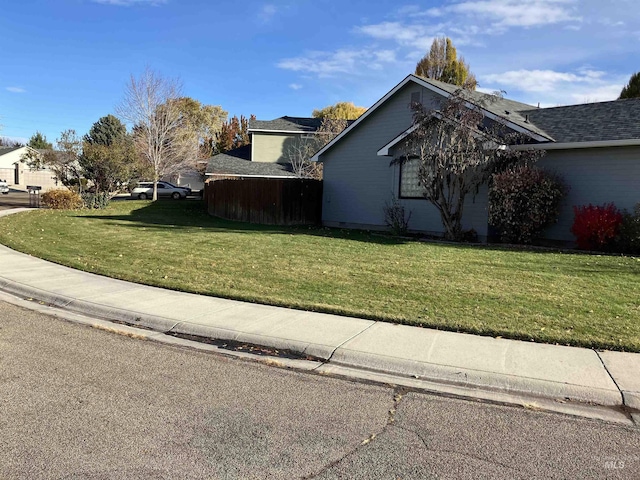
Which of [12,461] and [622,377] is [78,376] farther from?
[622,377]

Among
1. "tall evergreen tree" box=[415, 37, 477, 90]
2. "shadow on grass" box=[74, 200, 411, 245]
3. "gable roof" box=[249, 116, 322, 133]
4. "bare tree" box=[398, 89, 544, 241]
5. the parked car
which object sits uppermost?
"tall evergreen tree" box=[415, 37, 477, 90]

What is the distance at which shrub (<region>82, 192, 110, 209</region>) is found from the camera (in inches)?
1022

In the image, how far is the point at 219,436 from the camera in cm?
363

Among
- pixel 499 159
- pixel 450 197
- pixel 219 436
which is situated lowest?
pixel 219 436

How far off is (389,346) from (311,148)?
30.8 metres

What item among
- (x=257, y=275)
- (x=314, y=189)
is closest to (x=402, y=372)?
(x=257, y=275)

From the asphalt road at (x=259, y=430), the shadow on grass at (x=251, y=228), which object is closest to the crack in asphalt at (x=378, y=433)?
the asphalt road at (x=259, y=430)

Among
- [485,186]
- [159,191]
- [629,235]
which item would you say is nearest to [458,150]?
[485,186]

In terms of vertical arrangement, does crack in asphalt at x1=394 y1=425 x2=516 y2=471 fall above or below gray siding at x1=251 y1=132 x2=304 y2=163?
below

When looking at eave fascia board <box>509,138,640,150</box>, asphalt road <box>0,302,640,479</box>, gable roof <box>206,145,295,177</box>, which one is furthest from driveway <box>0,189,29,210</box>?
asphalt road <box>0,302,640,479</box>

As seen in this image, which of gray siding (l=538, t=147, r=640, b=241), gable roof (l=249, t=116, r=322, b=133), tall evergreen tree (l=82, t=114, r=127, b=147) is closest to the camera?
gray siding (l=538, t=147, r=640, b=241)

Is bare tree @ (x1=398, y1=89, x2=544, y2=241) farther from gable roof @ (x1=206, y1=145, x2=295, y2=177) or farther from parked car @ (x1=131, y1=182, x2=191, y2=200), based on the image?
parked car @ (x1=131, y1=182, x2=191, y2=200)

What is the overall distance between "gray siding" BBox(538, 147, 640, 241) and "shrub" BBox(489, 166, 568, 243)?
1.67ft

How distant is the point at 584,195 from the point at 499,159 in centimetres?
256
